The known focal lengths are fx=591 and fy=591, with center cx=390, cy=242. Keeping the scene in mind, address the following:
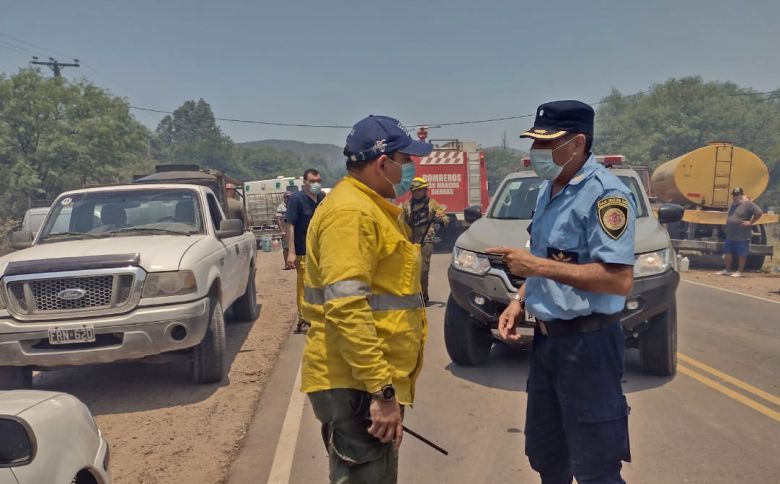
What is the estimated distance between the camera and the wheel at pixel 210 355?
17.4ft

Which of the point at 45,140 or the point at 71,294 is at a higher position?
the point at 45,140

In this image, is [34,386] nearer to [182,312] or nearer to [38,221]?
[182,312]

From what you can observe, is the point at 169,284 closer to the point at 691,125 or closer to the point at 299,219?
the point at 299,219

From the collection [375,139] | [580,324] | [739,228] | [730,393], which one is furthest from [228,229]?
[739,228]

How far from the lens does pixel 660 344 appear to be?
507 cm

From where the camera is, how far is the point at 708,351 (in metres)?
6.37

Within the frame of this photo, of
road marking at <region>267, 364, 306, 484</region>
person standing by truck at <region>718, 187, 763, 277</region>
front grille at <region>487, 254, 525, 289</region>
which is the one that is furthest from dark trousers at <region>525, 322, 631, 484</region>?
person standing by truck at <region>718, 187, 763, 277</region>

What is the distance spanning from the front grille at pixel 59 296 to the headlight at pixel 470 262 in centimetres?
290

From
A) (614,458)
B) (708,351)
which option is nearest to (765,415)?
(708,351)

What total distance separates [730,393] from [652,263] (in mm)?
1364

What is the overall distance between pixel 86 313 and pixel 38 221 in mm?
13477

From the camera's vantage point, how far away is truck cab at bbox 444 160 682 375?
4.67m

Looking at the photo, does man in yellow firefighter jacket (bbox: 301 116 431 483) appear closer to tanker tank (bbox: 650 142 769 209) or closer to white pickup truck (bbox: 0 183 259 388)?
white pickup truck (bbox: 0 183 259 388)

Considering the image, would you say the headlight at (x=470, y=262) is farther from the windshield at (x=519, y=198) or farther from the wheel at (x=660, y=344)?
the wheel at (x=660, y=344)
